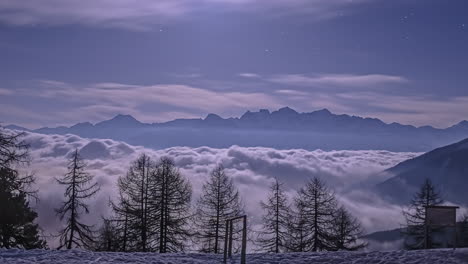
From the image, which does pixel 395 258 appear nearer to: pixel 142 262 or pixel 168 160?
pixel 142 262

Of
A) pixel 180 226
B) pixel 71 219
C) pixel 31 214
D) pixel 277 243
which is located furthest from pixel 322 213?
pixel 31 214

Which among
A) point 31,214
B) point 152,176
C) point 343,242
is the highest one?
point 152,176

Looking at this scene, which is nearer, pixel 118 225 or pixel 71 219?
pixel 71 219

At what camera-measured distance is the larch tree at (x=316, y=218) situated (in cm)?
4375

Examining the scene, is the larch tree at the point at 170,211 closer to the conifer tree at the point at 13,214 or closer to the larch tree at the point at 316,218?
the conifer tree at the point at 13,214

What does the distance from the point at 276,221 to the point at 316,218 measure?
402 cm

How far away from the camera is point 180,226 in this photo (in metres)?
40.5

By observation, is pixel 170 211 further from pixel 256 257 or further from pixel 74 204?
pixel 256 257

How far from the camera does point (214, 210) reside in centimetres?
4300

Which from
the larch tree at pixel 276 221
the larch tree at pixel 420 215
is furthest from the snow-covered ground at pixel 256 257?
the larch tree at pixel 420 215

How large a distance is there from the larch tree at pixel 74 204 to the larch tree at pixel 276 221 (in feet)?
54.4

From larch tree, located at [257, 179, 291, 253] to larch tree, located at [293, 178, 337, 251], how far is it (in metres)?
1.49

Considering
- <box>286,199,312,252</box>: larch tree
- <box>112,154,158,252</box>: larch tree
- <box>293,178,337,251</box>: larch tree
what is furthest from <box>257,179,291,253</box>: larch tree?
<box>112,154,158,252</box>: larch tree

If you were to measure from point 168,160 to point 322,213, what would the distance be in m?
15.3
